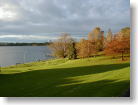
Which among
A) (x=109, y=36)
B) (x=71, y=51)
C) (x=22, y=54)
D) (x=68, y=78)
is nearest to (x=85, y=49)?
(x=71, y=51)

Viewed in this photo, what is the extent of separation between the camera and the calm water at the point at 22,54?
190 inches

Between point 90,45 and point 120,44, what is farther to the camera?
point 90,45

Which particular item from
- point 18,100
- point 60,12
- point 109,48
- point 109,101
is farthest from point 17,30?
point 109,101

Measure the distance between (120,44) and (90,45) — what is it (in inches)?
23.6

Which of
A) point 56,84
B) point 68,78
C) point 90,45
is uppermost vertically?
point 90,45

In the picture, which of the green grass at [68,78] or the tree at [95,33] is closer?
the green grass at [68,78]

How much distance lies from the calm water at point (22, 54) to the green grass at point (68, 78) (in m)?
0.11

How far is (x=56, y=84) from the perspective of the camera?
15.6ft

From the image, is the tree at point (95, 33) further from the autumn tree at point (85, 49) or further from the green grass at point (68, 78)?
the green grass at point (68, 78)

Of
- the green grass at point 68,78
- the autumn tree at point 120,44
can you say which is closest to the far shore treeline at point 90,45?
the autumn tree at point 120,44

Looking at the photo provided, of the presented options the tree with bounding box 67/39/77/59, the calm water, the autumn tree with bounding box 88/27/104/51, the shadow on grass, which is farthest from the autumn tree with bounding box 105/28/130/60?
the calm water

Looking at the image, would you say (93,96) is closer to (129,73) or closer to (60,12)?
(129,73)

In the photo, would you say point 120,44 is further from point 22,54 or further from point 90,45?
point 22,54

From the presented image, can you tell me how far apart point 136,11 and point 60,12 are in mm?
1489
